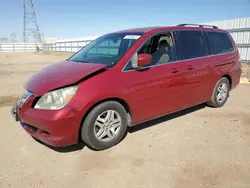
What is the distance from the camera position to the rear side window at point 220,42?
4.82m

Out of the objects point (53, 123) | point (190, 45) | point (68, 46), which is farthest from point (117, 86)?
point (68, 46)

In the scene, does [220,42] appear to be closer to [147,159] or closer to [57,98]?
[147,159]

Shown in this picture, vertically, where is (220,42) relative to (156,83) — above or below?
above

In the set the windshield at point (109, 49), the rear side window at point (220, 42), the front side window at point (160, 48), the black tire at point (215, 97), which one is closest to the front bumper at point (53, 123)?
the windshield at point (109, 49)

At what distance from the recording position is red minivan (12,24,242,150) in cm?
292

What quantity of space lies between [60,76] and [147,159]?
1715 millimetres

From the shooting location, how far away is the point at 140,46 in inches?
139

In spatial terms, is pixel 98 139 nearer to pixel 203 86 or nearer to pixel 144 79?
pixel 144 79

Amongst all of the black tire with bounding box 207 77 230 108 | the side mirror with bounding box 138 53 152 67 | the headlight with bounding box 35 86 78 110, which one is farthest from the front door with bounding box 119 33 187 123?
the black tire with bounding box 207 77 230 108

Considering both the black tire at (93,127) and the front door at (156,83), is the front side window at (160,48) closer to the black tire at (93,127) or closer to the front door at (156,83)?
the front door at (156,83)

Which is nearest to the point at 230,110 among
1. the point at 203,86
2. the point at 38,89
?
the point at 203,86

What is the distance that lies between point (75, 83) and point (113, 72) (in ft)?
1.91

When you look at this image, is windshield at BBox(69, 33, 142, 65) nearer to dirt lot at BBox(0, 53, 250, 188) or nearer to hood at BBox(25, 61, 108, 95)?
hood at BBox(25, 61, 108, 95)

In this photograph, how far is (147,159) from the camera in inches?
120
